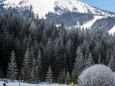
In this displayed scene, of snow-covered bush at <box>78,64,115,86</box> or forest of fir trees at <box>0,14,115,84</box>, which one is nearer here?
snow-covered bush at <box>78,64,115,86</box>

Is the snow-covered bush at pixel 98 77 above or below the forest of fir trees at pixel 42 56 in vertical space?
below

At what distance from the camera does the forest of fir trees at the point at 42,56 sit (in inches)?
3624

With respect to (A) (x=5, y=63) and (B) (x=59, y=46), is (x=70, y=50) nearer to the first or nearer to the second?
(B) (x=59, y=46)

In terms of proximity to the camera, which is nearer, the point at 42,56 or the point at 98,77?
the point at 98,77

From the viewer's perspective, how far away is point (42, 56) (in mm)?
110312

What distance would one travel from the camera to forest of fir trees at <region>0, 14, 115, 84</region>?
92.0 m

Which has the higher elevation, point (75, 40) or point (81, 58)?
point (75, 40)

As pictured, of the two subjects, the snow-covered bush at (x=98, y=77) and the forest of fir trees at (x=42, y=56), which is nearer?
the snow-covered bush at (x=98, y=77)

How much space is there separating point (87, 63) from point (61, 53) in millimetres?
20065

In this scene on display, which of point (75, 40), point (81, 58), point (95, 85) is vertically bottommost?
point (95, 85)

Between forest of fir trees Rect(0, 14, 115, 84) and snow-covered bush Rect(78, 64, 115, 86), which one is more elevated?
forest of fir trees Rect(0, 14, 115, 84)

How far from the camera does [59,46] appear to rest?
125m

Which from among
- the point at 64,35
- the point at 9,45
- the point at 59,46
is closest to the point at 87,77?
the point at 9,45

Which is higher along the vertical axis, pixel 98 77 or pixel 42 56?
pixel 42 56
